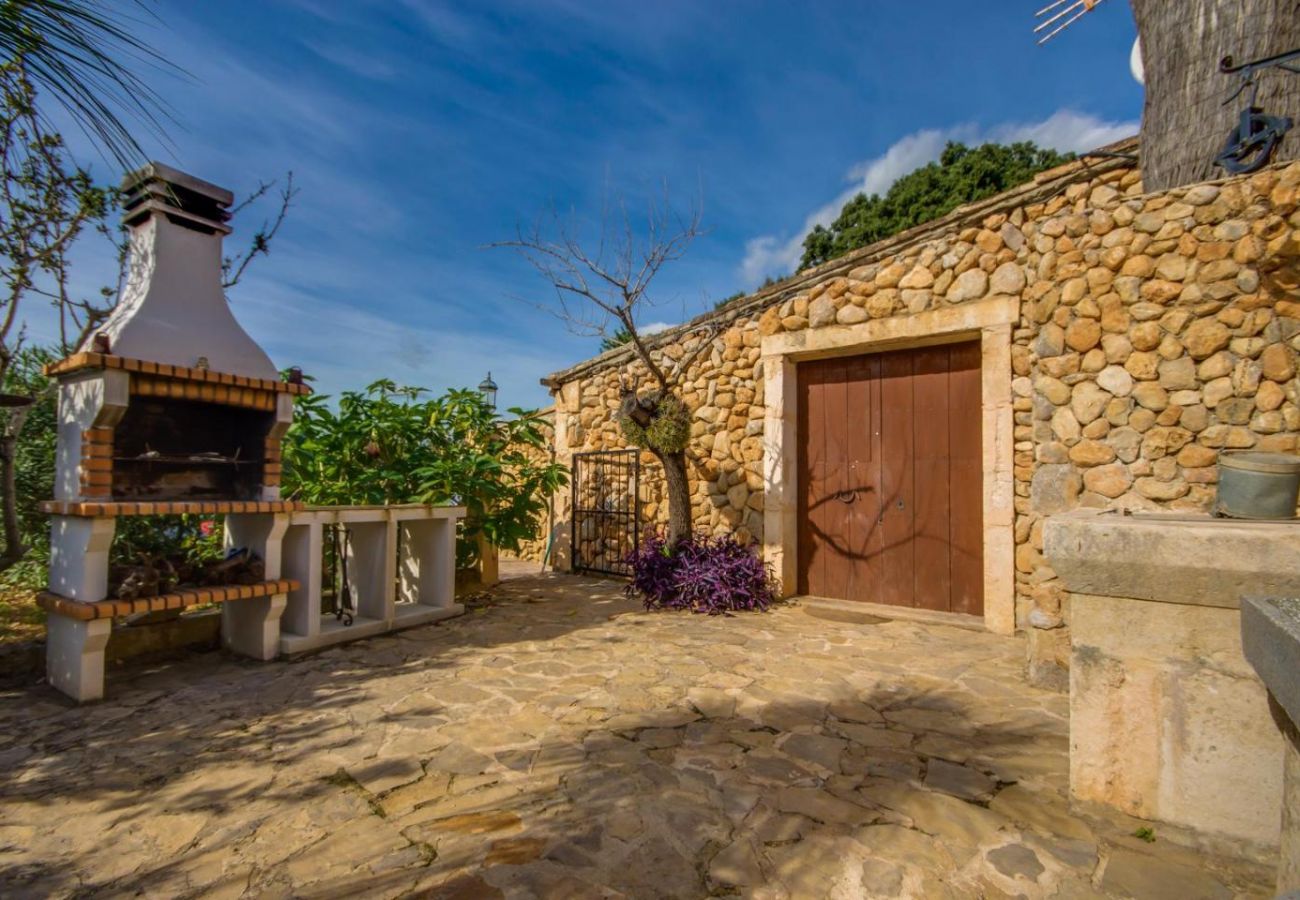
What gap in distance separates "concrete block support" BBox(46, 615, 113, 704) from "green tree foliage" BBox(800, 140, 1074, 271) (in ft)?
42.9

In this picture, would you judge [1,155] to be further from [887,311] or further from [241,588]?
[887,311]

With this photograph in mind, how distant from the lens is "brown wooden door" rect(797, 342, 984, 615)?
496cm

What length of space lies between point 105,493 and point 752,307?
4.96 meters

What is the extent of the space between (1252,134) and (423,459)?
20.2 feet

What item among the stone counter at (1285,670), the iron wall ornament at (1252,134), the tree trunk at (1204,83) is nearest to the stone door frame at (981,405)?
the tree trunk at (1204,83)

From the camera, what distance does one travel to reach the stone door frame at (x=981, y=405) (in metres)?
4.55

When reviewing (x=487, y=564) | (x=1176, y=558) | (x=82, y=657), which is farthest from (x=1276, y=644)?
(x=487, y=564)

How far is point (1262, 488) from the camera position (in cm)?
247

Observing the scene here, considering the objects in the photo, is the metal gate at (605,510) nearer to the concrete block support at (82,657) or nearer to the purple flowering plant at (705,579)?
the purple flowering plant at (705,579)

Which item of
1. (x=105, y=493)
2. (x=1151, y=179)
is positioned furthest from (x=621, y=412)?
(x=1151, y=179)

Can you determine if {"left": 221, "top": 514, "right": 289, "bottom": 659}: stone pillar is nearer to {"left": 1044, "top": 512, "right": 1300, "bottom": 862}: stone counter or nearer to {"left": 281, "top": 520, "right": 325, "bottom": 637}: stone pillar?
{"left": 281, "top": 520, "right": 325, "bottom": 637}: stone pillar

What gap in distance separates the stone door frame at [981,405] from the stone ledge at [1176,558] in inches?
105

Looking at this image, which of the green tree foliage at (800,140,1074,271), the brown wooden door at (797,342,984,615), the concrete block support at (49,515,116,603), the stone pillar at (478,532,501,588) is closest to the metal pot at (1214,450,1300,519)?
the brown wooden door at (797,342,984,615)

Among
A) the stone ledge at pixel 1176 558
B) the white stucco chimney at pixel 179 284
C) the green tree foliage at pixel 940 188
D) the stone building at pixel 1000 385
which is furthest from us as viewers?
the green tree foliage at pixel 940 188
